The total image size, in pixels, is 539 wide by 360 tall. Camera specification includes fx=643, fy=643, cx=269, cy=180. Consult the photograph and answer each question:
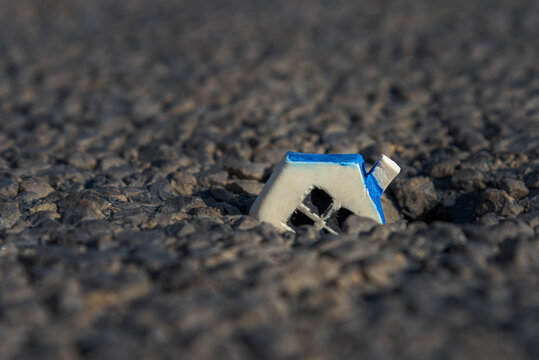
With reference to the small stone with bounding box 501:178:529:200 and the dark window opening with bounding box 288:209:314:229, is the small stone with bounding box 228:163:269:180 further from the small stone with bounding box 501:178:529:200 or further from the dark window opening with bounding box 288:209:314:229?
the small stone with bounding box 501:178:529:200

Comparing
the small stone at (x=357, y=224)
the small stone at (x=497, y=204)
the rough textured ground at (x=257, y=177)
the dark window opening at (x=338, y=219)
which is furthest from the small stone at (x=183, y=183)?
the small stone at (x=497, y=204)

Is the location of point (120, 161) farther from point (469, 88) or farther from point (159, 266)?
point (469, 88)

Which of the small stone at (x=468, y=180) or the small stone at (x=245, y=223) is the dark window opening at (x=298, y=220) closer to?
the small stone at (x=245, y=223)

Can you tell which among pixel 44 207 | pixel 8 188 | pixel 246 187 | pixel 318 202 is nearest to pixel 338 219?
Answer: pixel 318 202

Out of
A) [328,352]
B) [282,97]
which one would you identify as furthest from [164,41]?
[328,352]

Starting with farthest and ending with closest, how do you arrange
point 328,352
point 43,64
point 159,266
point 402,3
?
1. point 402,3
2. point 43,64
3. point 159,266
4. point 328,352
